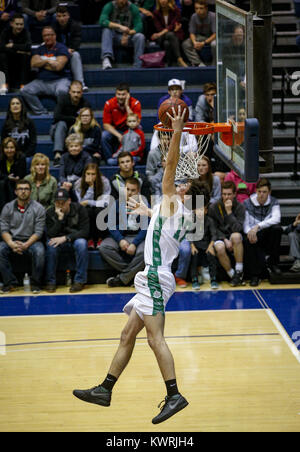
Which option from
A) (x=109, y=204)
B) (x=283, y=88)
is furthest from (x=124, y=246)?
(x=283, y=88)

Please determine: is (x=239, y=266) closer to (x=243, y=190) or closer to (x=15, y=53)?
(x=243, y=190)

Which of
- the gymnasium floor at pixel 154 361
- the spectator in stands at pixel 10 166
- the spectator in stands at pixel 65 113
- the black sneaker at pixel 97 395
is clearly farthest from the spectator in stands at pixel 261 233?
the black sneaker at pixel 97 395

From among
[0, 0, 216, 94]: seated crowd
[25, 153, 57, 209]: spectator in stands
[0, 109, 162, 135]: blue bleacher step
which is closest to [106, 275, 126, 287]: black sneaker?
[25, 153, 57, 209]: spectator in stands

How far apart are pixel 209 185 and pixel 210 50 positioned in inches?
140

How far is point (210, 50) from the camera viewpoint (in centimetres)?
1349

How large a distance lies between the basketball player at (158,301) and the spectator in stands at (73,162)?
506 centimetres

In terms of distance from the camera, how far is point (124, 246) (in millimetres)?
10602

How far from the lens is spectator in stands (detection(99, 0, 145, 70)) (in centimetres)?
1324

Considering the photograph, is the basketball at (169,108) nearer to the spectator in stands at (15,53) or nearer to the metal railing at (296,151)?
the metal railing at (296,151)

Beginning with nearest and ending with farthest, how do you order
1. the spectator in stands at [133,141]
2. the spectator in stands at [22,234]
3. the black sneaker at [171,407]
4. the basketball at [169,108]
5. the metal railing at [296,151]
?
the black sneaker at [171,407] < the basketball at [169,108] < the spectator in stands at [22,234] < the metal railing at [296,151] < the spectator in stands at [133,141]

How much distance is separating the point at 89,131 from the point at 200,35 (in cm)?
303

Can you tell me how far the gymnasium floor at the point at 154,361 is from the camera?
6.98 meters

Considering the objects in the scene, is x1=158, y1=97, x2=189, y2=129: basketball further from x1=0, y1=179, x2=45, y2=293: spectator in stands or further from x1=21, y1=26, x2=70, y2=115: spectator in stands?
x1=21, y1=26, x2=70, y2=115: spectator in stands
